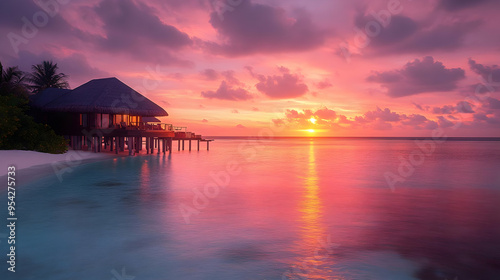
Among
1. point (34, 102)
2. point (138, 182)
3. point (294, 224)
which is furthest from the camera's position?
point (34, 102)

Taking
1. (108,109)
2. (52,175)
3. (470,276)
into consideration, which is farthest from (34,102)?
(470,276)

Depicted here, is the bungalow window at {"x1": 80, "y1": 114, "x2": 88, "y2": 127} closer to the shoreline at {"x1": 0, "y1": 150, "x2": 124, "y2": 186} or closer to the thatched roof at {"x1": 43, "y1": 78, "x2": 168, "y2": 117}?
the thatched roof at {"x1": 43, "y1": 78, "x2": 168, "y2": 117}

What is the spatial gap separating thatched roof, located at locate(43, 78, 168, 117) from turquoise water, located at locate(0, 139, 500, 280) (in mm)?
15624

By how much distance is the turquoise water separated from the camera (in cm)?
698

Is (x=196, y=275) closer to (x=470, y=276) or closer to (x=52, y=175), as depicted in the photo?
(x=470, y=276)

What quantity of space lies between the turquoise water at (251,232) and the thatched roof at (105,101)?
1562 centimetres

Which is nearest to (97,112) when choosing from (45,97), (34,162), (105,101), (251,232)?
(105,101)

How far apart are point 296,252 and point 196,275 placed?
234cm

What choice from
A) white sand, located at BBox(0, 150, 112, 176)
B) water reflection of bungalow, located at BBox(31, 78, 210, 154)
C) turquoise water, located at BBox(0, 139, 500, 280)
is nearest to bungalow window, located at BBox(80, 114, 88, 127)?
water reflection of bungalow, located at BBox(31, 78, 210, 154)

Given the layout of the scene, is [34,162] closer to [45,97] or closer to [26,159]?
[26,159]

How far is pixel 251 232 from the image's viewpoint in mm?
9641

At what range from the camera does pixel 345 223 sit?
10852 mm

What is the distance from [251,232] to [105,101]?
2737 cm

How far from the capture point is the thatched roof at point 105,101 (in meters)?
32.8
